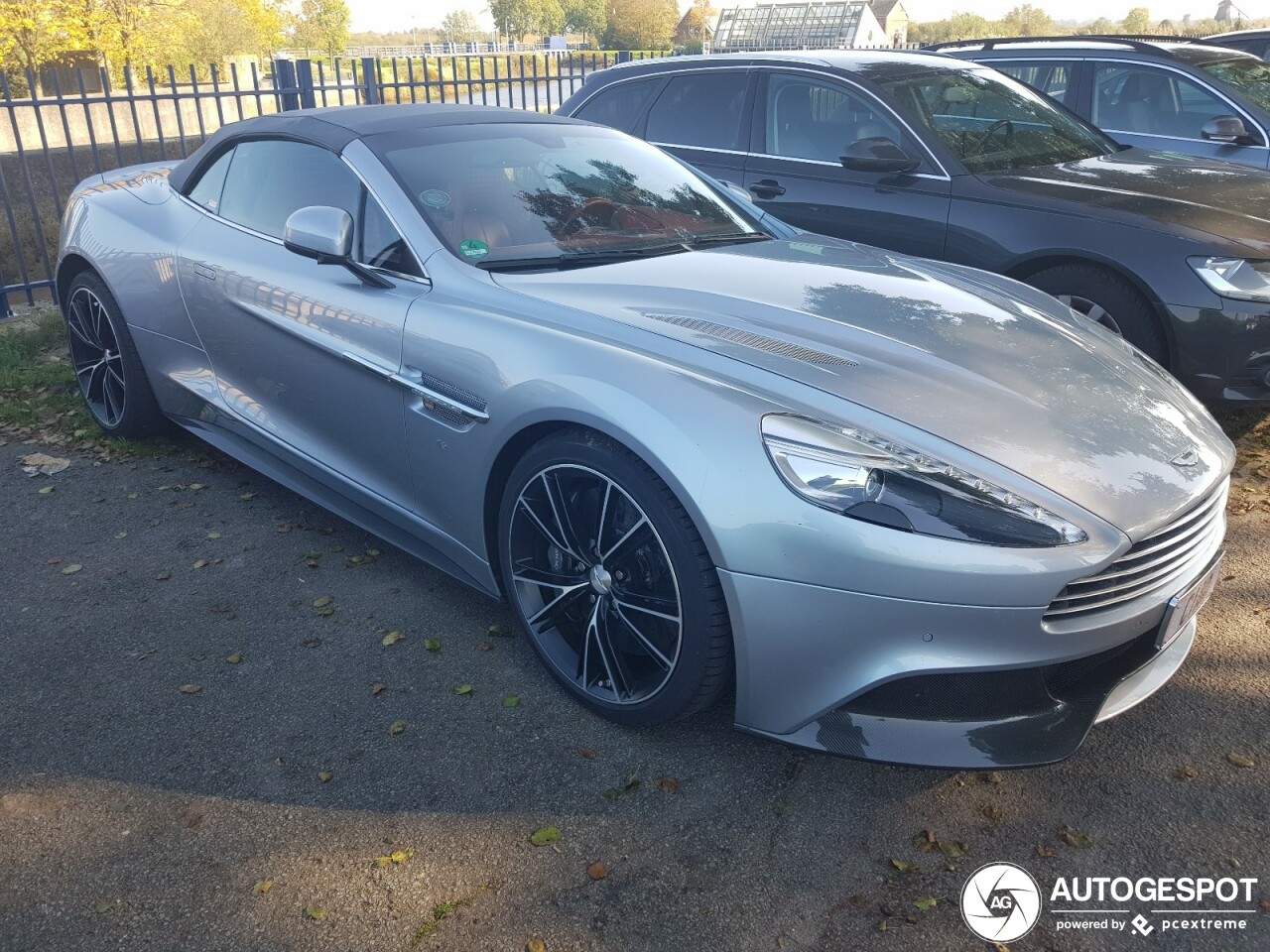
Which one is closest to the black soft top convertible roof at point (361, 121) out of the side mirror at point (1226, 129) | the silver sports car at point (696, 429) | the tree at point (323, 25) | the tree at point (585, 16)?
the silver sports car at point (696, 429)

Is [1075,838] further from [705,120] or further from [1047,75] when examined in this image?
[1047,75]

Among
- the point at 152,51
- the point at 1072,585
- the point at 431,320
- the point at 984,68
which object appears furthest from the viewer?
the point at 152,51

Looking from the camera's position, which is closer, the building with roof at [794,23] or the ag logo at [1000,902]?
the ag logo at [1000,902]

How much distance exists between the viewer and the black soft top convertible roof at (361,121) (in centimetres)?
365

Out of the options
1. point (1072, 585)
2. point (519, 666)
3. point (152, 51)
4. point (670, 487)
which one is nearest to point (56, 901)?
point (519, 666)

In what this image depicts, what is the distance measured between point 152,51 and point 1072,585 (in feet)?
106

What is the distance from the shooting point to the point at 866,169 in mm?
5254

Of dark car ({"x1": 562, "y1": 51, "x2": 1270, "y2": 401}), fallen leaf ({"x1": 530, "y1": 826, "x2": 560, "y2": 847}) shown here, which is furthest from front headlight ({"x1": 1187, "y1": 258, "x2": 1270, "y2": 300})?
fallen leaf ({"x1": 530, "y1": 826, "x2": 560, "y2": 847})

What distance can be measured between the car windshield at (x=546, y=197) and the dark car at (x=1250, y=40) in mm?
8130

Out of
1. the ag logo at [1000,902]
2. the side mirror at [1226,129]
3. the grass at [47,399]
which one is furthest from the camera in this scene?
the side mirror at [1226,129]

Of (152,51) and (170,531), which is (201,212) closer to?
(170,531)

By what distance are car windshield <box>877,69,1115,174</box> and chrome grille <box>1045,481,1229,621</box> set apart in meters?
3.10

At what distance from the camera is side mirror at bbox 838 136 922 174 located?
518cm

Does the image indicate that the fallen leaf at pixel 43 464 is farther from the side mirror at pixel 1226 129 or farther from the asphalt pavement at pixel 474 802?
the side mirror at pixel 1226 129
